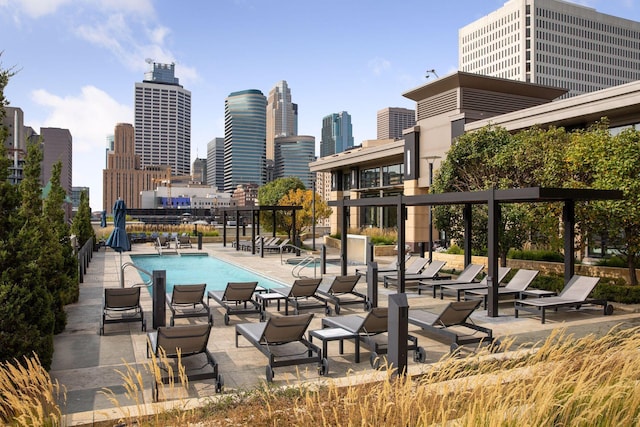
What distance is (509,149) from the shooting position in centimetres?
1770

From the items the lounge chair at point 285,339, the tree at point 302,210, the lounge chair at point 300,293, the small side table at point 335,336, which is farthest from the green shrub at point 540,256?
the tree at point 302,210

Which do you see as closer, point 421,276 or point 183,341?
point 183,341

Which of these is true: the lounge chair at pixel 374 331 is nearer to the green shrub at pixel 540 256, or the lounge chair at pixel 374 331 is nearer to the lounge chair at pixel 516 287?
the lounge chair at pixel 516 287

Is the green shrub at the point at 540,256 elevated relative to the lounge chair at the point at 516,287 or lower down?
elevated

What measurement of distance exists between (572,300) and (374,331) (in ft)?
18.1

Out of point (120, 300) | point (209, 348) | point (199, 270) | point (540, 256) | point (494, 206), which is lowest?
point (199, 270)

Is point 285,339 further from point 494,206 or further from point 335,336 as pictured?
point 494,206

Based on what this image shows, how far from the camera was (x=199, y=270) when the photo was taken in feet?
71.6

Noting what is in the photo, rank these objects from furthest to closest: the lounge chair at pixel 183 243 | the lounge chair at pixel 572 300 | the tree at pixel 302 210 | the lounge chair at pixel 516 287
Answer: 1. the tree at pixel 302 210
2. the lounge chair at pixel 183 243
3. the lounge chair at pixel 516 287
4. the lounge chair at pixel 572 300

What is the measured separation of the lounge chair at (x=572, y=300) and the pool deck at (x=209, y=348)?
263 mm

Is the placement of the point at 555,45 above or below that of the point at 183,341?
above

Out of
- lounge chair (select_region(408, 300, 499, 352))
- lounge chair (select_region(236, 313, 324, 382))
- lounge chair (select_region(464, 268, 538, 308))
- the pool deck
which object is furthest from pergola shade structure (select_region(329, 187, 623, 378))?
lounge chair (select_region(408, 300, 499, 352))

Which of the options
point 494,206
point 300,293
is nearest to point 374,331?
point 300,293

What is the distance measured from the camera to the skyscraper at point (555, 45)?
364ft
